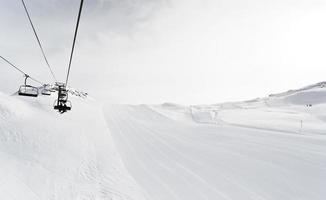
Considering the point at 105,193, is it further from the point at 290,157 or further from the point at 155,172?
the point at 290,157

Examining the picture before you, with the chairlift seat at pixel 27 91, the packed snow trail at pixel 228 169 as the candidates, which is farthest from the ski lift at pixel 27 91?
the packed snow trail at pixel 228 169

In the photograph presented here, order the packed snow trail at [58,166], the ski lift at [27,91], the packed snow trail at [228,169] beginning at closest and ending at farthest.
Answer: the packed snow trail at [228,169] → the packed snow trail at [58,166] → the ski lift at [27,91]

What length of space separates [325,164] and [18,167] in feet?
55.3

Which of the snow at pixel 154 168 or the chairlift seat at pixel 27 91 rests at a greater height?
the chairlift seat at pixel 27 91

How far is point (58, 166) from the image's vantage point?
12.6 m

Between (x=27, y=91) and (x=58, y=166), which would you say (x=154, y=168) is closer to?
(x=58, y=166)

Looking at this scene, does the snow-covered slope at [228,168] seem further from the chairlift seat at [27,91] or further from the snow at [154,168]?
the chairlift seat at [27,91]

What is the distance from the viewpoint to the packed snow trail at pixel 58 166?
9.20m

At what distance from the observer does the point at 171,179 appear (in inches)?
400

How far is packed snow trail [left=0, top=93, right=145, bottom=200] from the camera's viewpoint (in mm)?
9195

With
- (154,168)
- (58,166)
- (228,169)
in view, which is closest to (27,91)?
(58,166)

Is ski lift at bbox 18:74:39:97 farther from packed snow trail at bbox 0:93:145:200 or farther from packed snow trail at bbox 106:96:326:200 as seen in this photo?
packed snow trail at bbox 106:96:326:200

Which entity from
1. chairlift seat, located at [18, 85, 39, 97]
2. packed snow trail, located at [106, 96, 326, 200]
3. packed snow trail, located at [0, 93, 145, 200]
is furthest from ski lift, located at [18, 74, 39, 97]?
packed snow trail, located at [106, 96, 326, 200]

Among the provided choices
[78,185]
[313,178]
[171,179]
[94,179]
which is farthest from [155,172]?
[313,178]
